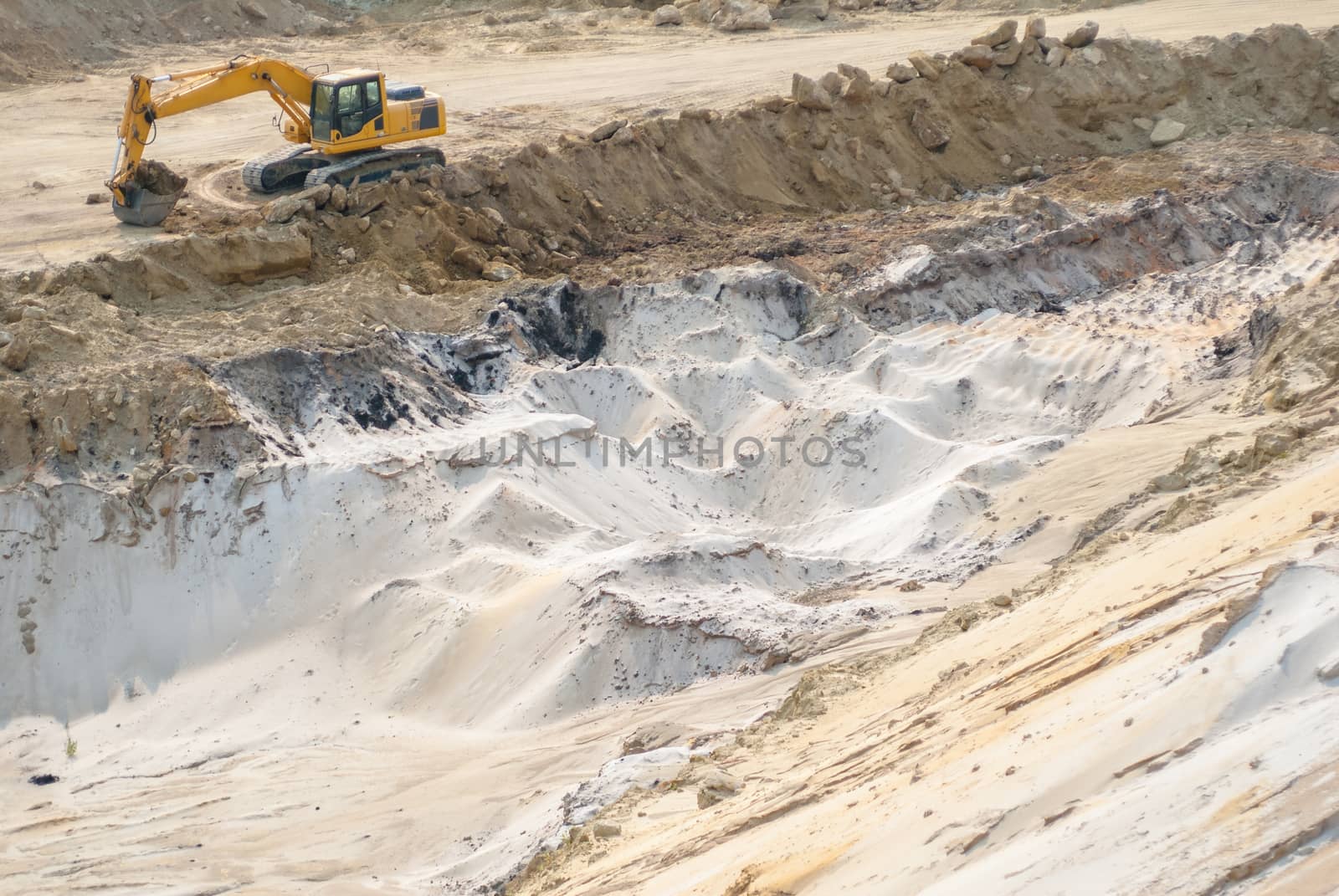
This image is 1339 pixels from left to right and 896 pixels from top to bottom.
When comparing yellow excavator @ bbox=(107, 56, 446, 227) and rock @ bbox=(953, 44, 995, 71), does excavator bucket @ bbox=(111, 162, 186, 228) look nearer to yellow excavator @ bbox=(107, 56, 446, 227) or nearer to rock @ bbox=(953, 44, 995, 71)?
yellow excavator @ bbox=(107, 56, 446, 227)

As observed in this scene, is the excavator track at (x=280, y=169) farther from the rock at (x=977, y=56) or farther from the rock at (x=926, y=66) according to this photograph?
the rock at (x=977, y=56)

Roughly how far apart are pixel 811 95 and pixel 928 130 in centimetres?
170

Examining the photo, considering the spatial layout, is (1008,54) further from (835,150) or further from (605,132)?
(605,132)

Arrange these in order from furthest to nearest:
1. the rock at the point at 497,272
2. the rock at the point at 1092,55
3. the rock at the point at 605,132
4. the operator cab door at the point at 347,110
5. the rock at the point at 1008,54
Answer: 1. the rock at the point at 1092,55
2. the rock at the point at 1008,54
3. the rock at the point at 605,132
4. the operator cab door at the point at 347,110
5. the rock at the point at 497,272

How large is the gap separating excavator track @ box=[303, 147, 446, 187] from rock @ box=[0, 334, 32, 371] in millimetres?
4154

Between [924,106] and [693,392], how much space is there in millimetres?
6507

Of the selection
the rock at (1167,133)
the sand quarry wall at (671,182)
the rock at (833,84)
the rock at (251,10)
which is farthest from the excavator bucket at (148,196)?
the rock at (1167,133)

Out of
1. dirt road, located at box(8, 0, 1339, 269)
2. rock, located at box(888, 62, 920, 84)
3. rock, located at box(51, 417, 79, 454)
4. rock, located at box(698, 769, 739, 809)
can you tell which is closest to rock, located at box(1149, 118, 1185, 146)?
dirt road, located at box(8, 0, 1339, 269)

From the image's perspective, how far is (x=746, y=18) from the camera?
22.8m

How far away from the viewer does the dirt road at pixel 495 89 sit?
602 inches

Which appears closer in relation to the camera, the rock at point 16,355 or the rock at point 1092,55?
the rock at point 16,355

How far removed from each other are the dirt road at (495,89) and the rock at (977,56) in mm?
1872

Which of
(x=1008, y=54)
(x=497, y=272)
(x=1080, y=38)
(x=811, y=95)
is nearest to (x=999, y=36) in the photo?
(x=1008, y=54)

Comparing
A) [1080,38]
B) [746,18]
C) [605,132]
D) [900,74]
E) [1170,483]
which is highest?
[746,18]
